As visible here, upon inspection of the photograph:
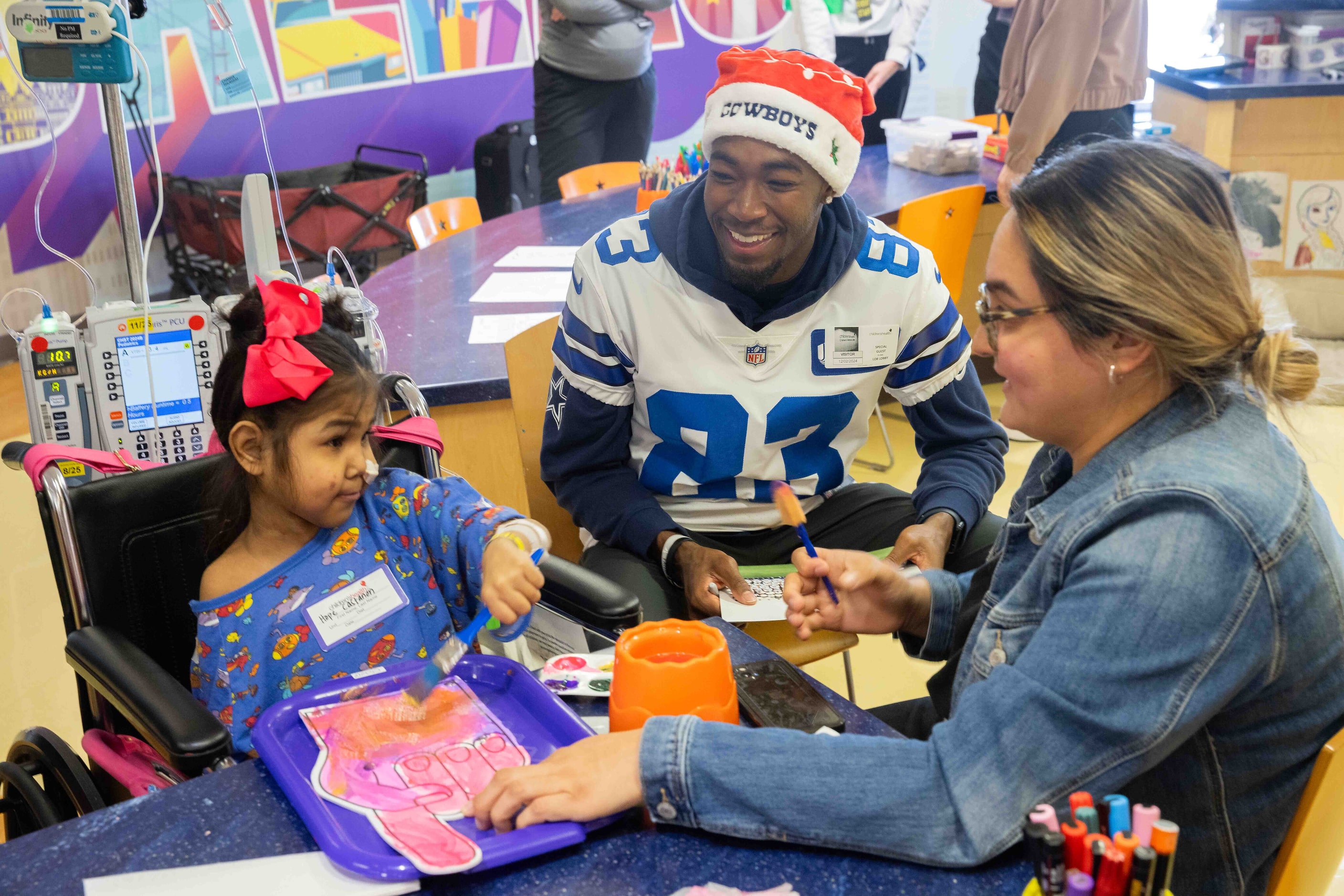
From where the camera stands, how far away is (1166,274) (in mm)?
1036

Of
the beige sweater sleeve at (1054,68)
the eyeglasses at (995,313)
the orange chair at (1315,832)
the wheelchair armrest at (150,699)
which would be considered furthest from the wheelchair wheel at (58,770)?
the beige sweater sleeve at (1054,68)

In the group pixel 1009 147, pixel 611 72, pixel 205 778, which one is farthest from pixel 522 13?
pixel 205 778

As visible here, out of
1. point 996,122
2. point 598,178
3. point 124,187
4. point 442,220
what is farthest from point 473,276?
point 996,122

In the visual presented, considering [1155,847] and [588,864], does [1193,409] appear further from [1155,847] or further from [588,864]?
[588,864]

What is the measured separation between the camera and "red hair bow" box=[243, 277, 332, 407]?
4.88 feet

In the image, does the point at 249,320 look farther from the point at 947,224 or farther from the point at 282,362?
the point at 947,224

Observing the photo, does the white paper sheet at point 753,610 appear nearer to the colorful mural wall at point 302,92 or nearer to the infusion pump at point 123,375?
the infusion pump at point 123,375

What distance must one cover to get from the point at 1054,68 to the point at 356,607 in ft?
9.57

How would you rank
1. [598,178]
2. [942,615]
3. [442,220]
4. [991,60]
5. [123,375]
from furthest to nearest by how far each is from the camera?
[991,60] < [598,178] < [442,220] < [123,375] < [942,615]

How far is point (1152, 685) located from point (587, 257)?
1.34 metres

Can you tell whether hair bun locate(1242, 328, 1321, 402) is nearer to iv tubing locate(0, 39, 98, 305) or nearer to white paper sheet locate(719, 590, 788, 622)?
white paper sheet locate(719, 590, 788, 622)

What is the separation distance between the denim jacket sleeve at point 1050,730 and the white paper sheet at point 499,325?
67.2 inches

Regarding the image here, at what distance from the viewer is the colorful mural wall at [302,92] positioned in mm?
4906

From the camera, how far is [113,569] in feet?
5.21
